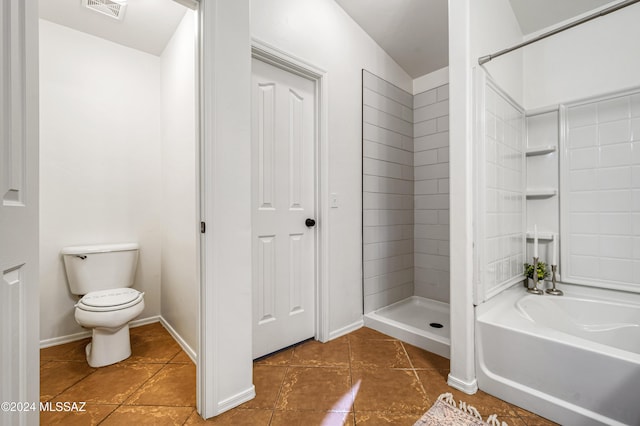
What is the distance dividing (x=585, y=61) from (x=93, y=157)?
12.1ft

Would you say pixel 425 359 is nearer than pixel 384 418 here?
No

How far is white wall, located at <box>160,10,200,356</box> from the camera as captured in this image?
6.30ft

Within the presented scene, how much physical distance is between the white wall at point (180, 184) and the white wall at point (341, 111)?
2.38ft

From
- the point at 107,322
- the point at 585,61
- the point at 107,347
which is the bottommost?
the point at 107,347

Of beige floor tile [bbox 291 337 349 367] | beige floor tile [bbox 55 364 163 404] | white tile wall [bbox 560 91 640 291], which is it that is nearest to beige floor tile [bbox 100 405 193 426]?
beige floor tile [bbox 55 364 163 404]

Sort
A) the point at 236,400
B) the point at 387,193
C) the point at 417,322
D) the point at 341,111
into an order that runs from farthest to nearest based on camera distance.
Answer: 1. the point at 387,193
2. the point at 417,322
3. the point at 341,111
4. the point at 236,400

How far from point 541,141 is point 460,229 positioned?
1.22 metres

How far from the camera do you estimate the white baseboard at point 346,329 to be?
2.16 m

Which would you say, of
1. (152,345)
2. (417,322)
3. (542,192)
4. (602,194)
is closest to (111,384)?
(152,345)

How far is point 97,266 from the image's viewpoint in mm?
2098

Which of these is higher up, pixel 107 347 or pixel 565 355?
pixel 565 355

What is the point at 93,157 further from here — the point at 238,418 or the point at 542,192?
the point at 542,192

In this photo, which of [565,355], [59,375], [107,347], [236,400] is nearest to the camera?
[565,355]

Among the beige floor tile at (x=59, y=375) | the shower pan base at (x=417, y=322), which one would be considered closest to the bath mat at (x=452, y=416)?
the shower pan base at (x=417, y=322)
